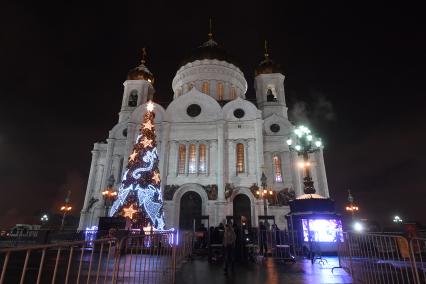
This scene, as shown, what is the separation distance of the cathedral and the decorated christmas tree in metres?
4.64

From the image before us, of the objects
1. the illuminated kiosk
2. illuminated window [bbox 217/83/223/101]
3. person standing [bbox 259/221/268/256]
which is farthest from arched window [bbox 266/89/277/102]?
person standing [bbox 259/221/268/256]

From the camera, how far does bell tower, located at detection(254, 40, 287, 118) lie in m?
31.6

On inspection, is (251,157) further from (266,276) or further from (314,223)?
(266,276)

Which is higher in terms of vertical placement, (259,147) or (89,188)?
(259,147)

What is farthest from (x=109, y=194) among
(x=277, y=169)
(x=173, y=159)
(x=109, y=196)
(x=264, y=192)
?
(x=277, y=169)

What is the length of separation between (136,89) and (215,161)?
1617 centimetres

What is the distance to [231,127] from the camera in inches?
1080

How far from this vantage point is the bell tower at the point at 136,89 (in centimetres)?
3350

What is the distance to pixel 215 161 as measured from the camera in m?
25.9

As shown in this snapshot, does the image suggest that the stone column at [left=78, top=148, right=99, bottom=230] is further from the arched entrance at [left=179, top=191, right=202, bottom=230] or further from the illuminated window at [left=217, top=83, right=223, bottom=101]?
the illuminated window at [left=217, top=83, right=223, bottom=101]

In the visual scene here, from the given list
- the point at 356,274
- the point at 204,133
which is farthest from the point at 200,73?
the point at 356,274

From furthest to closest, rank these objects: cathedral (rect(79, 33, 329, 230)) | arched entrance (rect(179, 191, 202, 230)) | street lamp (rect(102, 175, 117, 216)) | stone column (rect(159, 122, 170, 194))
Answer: stone column (rect(159, 122, 170, 194)) < arched entrance (rect(179, 191, 202, 230)) < cathedral (rect(79, 33, 329, 230)) < street lamp (rect(102, 175, 117, 216))

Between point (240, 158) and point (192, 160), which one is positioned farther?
point (192, 160)

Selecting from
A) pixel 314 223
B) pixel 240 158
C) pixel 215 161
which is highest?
pixel 240 158
